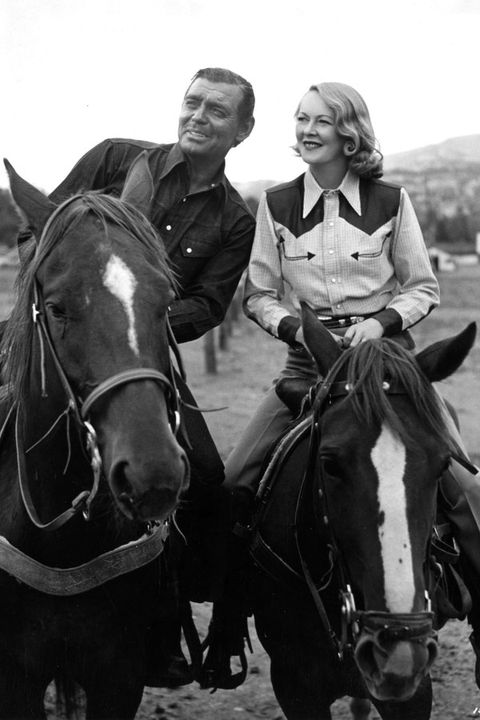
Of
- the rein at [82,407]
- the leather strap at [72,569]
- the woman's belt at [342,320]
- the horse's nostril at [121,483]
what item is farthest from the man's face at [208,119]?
the horse's nostril at [121,483]

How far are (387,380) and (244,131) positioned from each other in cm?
200

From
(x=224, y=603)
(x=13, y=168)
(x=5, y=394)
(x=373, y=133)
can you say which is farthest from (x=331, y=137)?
(x=224, y=603)

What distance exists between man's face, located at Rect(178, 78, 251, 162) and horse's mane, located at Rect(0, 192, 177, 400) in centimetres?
124

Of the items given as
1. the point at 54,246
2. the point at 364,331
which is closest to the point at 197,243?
the point at 364,331

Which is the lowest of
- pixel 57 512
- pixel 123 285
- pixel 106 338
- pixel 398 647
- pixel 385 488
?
pixel 398 647

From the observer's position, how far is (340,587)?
376 centimetres

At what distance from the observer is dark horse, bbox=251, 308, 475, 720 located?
328 cm

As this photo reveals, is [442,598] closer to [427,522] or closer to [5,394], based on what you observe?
[427,522]

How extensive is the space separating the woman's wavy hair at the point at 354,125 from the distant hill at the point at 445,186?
67.7 metres

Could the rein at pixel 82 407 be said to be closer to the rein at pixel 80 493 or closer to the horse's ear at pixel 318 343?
the rein at pixel 80 493

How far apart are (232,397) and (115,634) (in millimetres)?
11825

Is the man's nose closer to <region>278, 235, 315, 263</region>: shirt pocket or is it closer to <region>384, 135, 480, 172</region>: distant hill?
<region>278, 235, 315, 263</region>: shirt pocket

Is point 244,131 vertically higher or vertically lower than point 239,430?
higher

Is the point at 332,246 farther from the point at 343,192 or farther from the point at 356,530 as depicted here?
the point at 356,530
